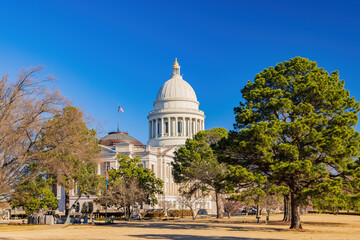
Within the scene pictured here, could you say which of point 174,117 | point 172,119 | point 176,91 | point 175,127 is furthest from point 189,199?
point 176,91

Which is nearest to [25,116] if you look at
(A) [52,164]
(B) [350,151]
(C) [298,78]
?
(A) [52,164]

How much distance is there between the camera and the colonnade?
117m

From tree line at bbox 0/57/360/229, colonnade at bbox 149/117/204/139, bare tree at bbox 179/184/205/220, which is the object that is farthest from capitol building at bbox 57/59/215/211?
tree line at bbox 0/57/360/229

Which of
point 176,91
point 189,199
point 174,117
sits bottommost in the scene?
point 189,199

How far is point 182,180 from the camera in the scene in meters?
66.8

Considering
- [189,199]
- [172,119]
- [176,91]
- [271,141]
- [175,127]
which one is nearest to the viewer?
[271,141]

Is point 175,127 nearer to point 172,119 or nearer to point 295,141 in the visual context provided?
point 172,119

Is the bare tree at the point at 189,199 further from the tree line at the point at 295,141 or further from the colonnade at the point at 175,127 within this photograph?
the colonnade at the point at 175,127

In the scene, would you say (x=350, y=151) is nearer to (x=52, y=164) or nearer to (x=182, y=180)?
(x=52, y=164)

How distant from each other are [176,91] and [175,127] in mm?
10920

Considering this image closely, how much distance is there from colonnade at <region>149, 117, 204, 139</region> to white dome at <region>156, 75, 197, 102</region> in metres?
6.09

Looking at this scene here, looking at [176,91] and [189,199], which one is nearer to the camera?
[189,199]

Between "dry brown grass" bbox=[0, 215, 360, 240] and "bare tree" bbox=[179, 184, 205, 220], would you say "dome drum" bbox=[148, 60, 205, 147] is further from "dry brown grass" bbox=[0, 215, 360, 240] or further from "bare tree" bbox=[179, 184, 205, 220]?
"dry brown grass" bbox=[0, 215, 360, 240]

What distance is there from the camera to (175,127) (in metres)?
118
